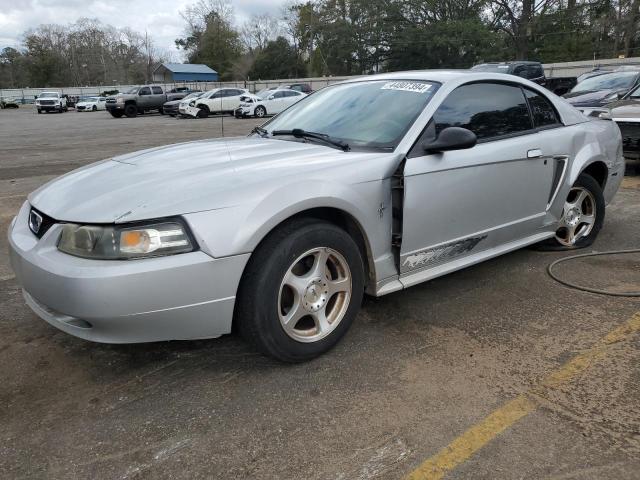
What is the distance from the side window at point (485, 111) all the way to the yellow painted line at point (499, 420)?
1522 millimetres

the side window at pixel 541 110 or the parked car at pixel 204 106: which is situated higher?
the parked car at pixel 204 106

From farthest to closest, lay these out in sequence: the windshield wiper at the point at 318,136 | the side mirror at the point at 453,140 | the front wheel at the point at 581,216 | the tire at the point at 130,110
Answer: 1. the tire at the point at 130,110
2. the front wheel at the point at 581,216
3. the windshield wiper at the point at 318,136
4. the side mirror at the point at 453,140

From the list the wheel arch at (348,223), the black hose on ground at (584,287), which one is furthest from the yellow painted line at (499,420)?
the wheel arch at (348,223)

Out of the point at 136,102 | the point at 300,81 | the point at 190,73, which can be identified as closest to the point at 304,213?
the point at 136,102

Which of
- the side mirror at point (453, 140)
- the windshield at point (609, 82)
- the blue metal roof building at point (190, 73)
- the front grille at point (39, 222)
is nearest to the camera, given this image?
the front grille at point (39, 222)

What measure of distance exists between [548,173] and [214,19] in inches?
3668

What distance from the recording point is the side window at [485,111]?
337cm

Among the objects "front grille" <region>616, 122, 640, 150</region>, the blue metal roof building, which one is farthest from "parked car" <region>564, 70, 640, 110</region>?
the blue metal roof building

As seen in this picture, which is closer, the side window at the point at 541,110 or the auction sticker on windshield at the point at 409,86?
the auction sticker on windshield at the point at 409,86

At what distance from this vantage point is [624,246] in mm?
Answer: 4727

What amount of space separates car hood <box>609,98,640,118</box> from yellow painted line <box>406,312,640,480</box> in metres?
5.56

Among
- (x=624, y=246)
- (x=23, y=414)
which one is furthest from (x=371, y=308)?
(x=624, y=246)

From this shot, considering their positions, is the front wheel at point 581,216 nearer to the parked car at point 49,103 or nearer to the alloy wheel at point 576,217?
the alloy wheel at point 576,217

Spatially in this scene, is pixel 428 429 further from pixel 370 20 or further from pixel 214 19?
pixel 214 19
